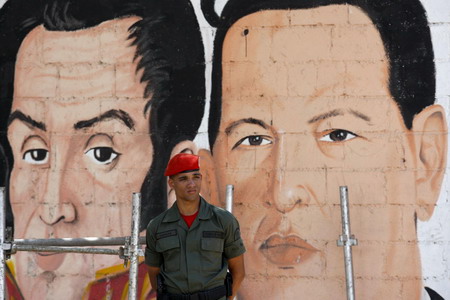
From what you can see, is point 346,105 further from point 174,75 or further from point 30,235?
point 30,235

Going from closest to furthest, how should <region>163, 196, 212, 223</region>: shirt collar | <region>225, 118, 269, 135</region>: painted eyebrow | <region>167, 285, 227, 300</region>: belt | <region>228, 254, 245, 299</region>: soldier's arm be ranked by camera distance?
1. <region>167, 285, 227, 300</region>: belt
2. <region>163, 196, 212, 223</region>: shirt collar
3. <region>228, 254, 245, 299</region>: soldier's arm
4. <region>225, 118, 269, 135</region>: painted eyebrow

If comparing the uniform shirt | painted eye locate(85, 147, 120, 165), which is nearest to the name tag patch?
the uniform shirt

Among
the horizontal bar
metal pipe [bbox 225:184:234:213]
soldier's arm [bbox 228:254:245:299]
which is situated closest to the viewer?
soldier's arm [bbox 228:254:245:299]

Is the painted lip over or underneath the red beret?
underneath

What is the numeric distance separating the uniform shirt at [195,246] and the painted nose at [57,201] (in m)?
2.65

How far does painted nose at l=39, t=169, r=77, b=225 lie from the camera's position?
23.9 ft

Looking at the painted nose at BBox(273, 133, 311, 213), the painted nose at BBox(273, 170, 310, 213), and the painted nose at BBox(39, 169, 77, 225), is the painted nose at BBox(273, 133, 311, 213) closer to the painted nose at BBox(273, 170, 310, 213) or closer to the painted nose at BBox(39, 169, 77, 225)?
the painted nose at BBox(273, 170, 310, 213)

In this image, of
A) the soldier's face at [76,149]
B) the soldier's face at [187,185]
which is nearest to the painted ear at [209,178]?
the soldier's face at [76,149]

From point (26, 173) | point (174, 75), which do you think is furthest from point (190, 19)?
point (26, 173)

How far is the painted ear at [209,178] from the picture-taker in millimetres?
7168

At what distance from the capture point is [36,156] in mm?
7320

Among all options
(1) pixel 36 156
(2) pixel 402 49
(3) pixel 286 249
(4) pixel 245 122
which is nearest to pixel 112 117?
(1) pixel 36 156

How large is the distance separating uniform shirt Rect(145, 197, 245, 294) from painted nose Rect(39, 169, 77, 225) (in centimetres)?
265

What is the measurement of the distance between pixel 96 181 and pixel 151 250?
8.44ft
